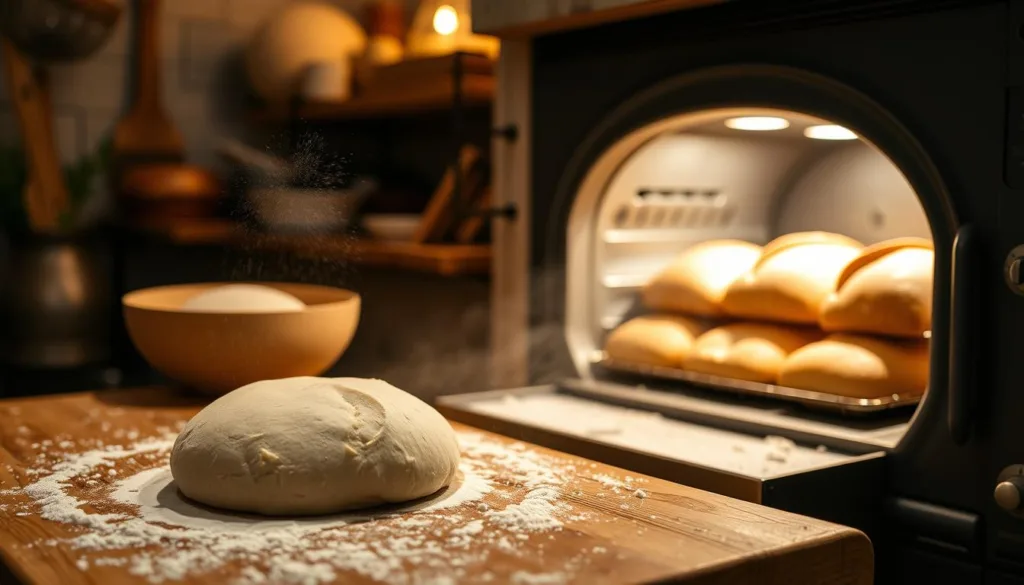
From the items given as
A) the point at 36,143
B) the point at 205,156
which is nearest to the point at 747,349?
the point at 36,143

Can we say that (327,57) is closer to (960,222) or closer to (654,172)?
(654,172)

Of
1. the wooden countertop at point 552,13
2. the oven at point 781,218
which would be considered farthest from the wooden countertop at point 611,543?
the wooden countertop at point 552,13

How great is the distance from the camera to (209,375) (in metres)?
1.26

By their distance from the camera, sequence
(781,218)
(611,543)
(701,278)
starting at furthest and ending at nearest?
(781,218) → (701,278) → (611,543)

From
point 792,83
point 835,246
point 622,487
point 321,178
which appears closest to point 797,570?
point 622,487

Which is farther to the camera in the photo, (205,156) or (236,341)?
(205,156)

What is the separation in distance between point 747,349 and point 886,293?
233 mm

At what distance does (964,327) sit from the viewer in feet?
3.55

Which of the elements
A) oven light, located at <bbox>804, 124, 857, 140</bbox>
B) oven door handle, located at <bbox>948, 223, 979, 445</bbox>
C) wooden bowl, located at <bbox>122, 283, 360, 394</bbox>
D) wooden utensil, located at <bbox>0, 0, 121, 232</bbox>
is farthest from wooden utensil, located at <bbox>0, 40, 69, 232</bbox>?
oven door handle, located at <bbox>948, 223, 979, 445</bbox>

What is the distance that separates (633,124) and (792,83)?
0.28 metres

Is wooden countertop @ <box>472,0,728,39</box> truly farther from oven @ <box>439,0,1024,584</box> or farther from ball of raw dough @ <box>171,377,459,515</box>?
ball of raw dough @ <box>171,377,459,515</box>

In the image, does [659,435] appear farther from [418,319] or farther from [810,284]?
[418,319]

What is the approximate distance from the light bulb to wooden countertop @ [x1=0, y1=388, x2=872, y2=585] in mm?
1448

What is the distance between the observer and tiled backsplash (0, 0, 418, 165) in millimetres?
2975
